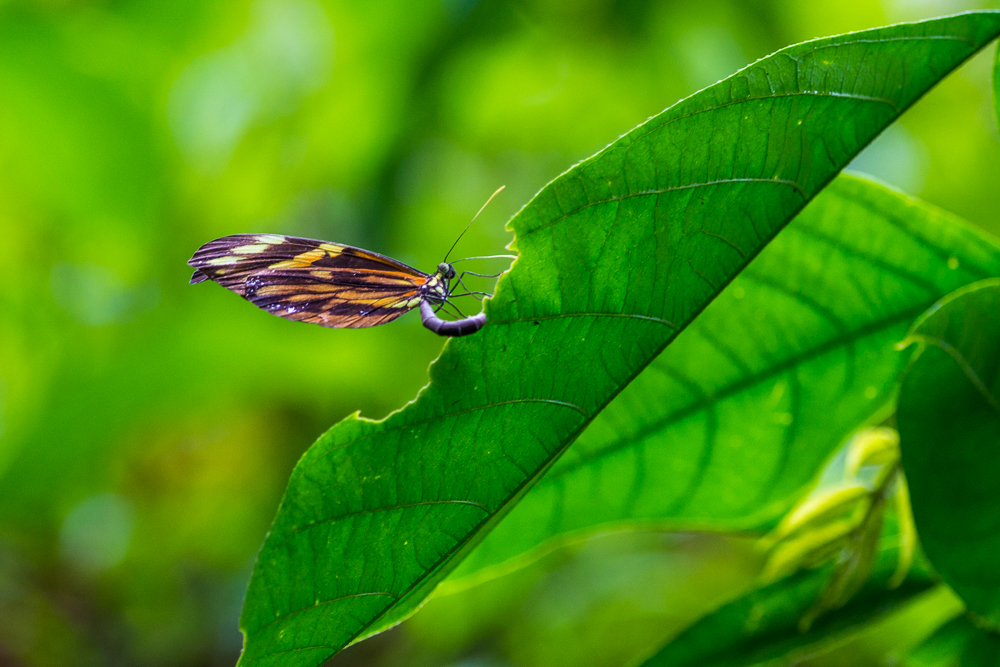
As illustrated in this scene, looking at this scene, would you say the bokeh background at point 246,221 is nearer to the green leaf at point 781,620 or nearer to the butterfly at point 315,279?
the green leaf at point 781,620

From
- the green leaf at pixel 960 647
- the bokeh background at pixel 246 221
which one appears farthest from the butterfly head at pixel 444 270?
the bokeh background at pixel 246 221

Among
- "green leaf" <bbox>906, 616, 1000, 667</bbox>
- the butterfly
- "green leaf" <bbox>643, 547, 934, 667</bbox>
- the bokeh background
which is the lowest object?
"green leaf" <bbox>906, 616, 1000, 667</bbox>

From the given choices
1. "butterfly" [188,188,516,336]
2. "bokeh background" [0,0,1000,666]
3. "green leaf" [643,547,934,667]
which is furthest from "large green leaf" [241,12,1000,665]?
"bokeh background" [0,0,1000,666]

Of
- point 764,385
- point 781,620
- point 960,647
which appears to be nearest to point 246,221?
point 764,385

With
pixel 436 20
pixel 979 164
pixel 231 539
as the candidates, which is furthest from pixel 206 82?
pixel 979 164

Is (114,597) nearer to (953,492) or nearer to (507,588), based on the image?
(507,588)

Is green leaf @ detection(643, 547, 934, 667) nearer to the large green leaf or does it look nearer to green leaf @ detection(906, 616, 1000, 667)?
green leaf @ detection(906, 616, 1000, 667)
